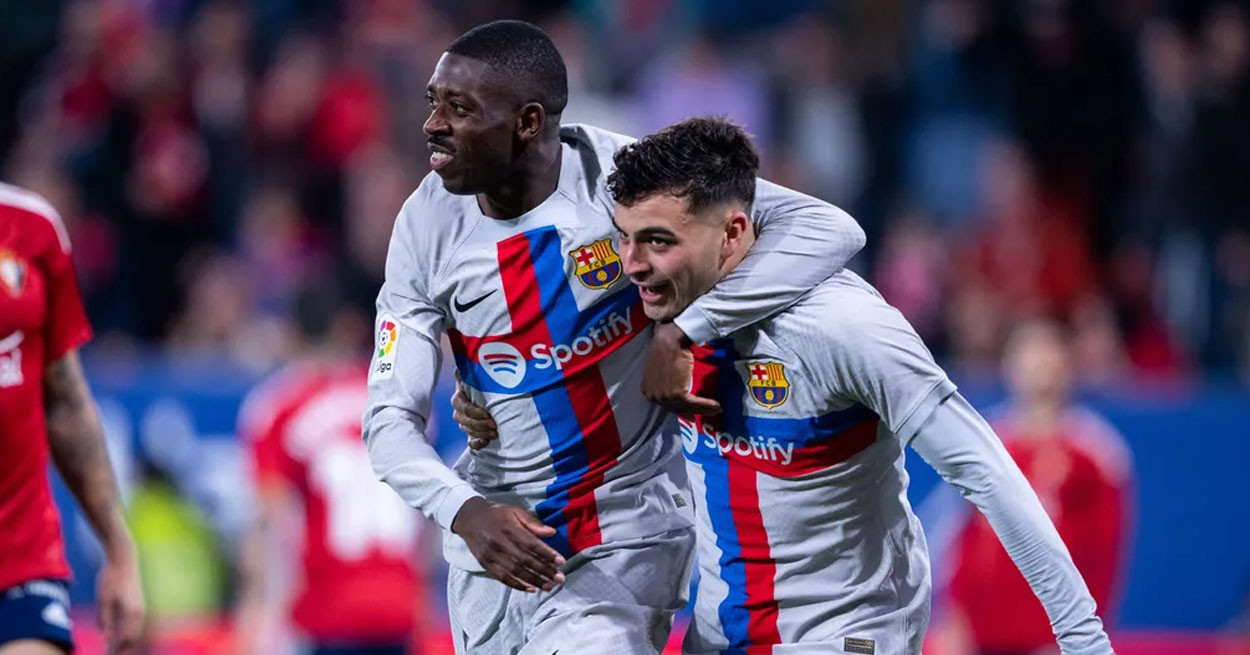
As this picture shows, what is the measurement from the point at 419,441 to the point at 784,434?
0.82m

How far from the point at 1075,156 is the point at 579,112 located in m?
2.99

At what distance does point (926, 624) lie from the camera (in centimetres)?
439

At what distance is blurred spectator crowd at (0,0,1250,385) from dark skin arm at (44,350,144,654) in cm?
518

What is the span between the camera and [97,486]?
514 centimetres

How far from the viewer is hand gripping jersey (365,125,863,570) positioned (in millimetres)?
4387

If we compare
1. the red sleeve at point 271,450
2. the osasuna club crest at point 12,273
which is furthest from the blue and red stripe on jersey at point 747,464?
the red sleeve at point 271,450

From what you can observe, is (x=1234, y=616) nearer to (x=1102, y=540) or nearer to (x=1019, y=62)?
(x=1102, y=540)

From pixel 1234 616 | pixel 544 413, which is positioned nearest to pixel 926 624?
pixel 544 413

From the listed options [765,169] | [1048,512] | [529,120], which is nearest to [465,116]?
[529,120]

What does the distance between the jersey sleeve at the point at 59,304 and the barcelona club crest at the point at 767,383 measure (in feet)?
6.26

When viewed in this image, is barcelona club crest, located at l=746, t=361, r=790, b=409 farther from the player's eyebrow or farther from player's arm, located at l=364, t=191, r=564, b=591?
player's arm, located at l=364, t=191, r=564, b=591

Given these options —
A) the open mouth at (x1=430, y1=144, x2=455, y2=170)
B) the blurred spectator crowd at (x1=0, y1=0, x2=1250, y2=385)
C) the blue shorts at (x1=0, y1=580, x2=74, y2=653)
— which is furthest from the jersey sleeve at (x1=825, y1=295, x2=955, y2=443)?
the blurred spectator crowd at (x1=0, y1=0, x2=1250, y2=385)

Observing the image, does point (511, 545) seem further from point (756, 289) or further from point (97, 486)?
point (97, 486)

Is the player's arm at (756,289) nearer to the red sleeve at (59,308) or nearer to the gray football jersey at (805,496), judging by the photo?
the gray football jersey at (805,496)
